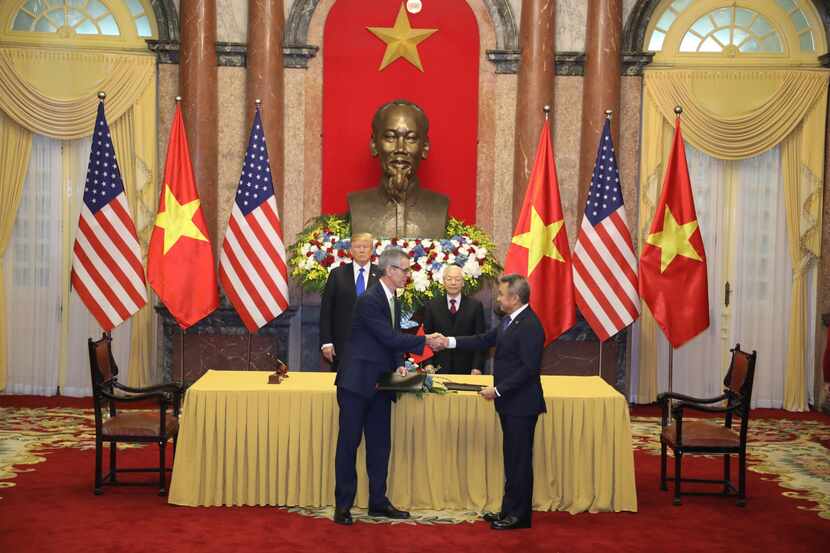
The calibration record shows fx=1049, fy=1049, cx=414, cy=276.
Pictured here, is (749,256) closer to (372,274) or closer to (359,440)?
(372,274)

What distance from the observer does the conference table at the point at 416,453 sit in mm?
6422

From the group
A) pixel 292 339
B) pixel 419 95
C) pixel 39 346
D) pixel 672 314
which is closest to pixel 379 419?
pixel 672 314

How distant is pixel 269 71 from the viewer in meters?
10.3

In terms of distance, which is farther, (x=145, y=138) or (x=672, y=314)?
(x=145, y=138)

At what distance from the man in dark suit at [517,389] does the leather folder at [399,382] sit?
48 centimetres

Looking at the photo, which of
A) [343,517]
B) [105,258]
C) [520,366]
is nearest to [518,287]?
[520,366]

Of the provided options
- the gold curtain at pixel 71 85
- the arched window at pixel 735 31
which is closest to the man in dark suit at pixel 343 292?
the gold curtain at pixel 71 85

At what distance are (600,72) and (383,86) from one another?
2.18 m

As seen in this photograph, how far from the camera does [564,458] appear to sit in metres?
6.49

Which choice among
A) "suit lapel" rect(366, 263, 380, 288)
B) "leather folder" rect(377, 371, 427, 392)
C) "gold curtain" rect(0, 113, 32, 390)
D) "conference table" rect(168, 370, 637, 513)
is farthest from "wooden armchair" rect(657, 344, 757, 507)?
"gold curtain" rect(0, 113, 32, 390)

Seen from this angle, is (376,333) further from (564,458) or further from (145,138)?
(145,138)

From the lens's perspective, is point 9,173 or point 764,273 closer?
point 9,173

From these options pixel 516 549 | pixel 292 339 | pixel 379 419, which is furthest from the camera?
pixel 292 339

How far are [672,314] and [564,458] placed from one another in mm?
2410
